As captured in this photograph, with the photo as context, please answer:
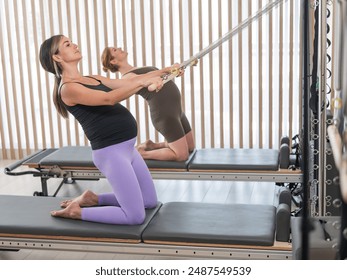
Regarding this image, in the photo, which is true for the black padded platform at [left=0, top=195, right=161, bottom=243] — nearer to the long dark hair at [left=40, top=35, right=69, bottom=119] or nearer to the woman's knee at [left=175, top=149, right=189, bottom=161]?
the long dark hair at [left=40, top=35, right=69, bottom=119]

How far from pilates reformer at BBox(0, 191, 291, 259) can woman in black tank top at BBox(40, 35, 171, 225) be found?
0.22ft

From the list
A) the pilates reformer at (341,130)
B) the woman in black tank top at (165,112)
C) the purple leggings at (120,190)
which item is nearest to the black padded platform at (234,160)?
the woman in black tank top at (165,112)

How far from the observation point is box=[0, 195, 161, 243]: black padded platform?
2.60m

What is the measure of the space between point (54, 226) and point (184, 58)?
8.22 ft

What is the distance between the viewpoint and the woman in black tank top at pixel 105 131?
8.73 ft

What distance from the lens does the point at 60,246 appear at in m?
2.64

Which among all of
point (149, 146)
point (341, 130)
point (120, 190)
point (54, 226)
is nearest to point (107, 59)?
point (149, 146)

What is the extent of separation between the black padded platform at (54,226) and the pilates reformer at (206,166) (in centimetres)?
78

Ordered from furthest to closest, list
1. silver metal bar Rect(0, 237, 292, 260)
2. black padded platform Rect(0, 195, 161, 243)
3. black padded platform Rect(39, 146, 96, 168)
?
black padded platform Rect(39, 146, 96, 168) → black padded platform Rect(0, 195, 161, 243) → silver metal bar Rect(0, 237, 292, 260)

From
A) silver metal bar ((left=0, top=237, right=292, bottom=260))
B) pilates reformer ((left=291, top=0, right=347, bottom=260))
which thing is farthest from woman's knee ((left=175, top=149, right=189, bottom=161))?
pilates reformer ((left=291, top=0, right=347, bottom=260))

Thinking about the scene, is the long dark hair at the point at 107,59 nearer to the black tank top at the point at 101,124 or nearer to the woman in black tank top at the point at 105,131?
the woman in black tank top at the point at 105,131

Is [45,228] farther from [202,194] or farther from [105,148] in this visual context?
[202,194]
